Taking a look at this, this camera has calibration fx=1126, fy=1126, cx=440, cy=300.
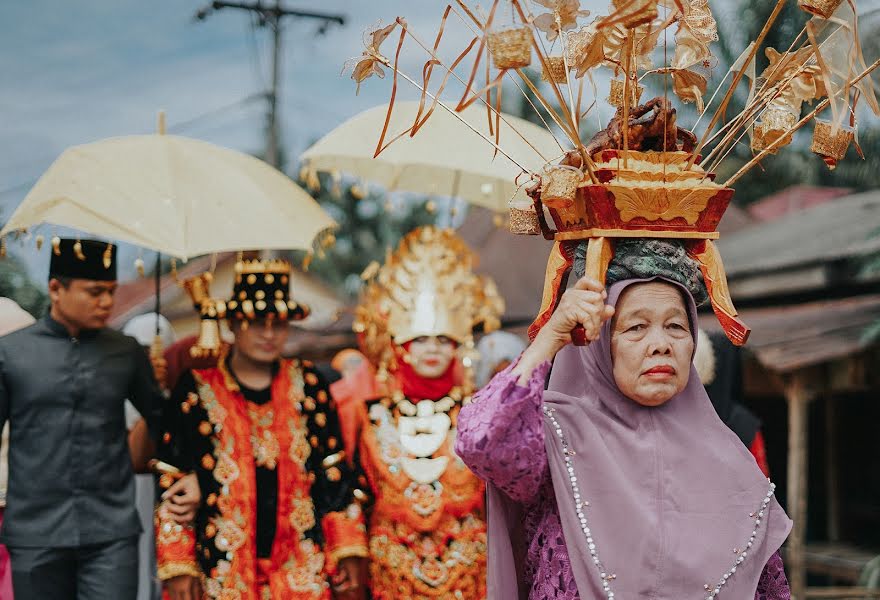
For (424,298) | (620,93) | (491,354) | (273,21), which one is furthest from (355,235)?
(620,93)

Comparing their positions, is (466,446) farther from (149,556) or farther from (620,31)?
(149,556)

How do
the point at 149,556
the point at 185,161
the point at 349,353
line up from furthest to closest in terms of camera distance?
1. the point at 349,353
2. the point at 149,556
3. the point at 185,161

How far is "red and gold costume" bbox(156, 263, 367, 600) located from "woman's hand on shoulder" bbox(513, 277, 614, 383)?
222cm

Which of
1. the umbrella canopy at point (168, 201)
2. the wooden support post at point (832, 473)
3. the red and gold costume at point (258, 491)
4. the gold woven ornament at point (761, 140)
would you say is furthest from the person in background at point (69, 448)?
the wooden support post at point (832, 473)

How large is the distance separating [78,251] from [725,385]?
111 inches

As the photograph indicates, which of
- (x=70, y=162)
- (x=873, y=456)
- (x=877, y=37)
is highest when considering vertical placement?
(x=877, y=37)

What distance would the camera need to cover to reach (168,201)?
4.73 meters

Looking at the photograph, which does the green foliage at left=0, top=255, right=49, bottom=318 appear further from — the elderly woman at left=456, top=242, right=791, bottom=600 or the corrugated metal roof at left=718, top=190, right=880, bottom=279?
the elderly woman at left=456, top=242, right=791, bottom=600

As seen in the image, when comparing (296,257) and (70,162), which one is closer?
(70,162)

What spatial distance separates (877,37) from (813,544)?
4.79 metres

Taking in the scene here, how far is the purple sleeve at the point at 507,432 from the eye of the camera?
2473mm

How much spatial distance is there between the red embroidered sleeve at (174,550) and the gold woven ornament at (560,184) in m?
2.49

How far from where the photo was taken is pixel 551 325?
255cm

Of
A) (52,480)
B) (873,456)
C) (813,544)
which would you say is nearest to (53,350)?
(52,480)
